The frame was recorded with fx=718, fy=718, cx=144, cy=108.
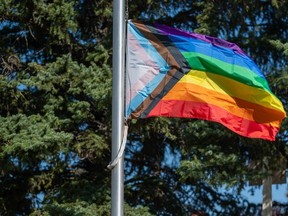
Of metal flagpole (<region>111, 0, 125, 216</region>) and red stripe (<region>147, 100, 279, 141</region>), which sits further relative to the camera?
red stripe (<region>147, 100, 279, 141</region>)

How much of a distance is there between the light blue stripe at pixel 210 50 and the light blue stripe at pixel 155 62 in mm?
345

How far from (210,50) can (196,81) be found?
1.55ft

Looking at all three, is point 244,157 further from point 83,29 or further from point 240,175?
point 83,29

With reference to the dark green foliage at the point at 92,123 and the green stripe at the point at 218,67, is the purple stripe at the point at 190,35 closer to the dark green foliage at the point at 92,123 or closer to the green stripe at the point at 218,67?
the green stripe at the point at 218,67

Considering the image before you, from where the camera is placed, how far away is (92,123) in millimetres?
14203

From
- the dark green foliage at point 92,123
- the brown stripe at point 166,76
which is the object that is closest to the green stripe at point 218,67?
the brown stripe at point 166,76

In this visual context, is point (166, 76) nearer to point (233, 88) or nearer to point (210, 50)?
point (210, 50)

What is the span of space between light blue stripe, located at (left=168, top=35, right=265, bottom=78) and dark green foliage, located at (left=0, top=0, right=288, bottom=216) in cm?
356

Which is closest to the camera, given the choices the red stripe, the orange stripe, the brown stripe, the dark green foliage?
the brown stripe

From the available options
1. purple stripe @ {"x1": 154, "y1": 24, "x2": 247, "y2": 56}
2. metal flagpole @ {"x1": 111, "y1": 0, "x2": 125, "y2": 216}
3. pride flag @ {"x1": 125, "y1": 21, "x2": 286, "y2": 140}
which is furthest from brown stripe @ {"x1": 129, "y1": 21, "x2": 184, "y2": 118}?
metal flagpole @ {"x1": 111, "y1": 0, "x2": 125, "y2": 216}

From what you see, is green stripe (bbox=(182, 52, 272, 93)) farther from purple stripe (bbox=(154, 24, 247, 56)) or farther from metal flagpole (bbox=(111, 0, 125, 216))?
metal flagpole (bbox=(111, 0, 125, 216))

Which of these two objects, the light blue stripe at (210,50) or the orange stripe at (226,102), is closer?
the orange stripe at (226,102)

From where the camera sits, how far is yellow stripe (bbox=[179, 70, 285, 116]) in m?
8.85

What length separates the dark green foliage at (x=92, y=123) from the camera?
1266 cm
